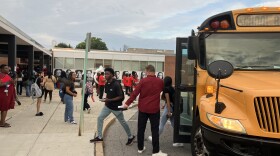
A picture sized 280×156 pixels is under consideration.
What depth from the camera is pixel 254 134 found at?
3.99 m

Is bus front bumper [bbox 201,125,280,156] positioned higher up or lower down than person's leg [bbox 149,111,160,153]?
higher up

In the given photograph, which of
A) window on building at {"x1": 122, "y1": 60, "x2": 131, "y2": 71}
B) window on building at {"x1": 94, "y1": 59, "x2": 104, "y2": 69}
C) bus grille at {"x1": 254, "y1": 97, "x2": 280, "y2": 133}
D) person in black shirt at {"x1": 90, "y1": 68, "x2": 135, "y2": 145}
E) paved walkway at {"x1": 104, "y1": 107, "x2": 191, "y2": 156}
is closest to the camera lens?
bus grille at {"x1": 254, "y1": 97, "x2": 280, "y2": 133}

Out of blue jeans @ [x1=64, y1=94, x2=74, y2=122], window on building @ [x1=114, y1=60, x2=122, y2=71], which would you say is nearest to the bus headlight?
blue jeans @ [x1=64, y1=94, x2=74, y2=122]

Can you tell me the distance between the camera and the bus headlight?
406 cm

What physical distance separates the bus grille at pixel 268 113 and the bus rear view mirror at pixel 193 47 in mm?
1805

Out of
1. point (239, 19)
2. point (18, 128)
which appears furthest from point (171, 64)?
point (239, 19)

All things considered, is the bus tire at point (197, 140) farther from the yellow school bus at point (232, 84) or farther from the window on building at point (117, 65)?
the window on building at point (117, 65)

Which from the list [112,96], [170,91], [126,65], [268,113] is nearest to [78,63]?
[126,65]

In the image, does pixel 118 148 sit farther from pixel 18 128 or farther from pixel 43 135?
pixel 18 128

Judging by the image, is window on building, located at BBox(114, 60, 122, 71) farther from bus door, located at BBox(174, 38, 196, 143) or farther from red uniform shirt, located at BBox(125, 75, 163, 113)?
Answer: red uniform shirt, located at BBox(125, 75, 163, 113)

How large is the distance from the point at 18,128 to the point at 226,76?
262 inches

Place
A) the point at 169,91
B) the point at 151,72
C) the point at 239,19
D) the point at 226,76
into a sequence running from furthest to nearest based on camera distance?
the point at 169,91 → the point at 151,72 → the point at 239,19 → the point at 226,76

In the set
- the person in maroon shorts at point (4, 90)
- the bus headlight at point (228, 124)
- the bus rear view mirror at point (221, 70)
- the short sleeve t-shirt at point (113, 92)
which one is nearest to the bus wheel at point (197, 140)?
the bus rear view mirror at point (221, 70)

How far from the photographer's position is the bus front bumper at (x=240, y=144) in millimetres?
3977
